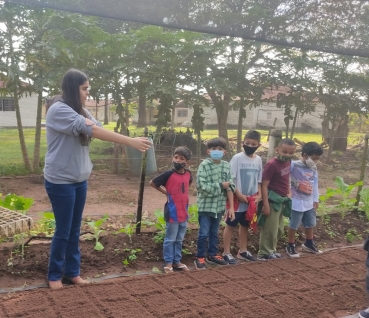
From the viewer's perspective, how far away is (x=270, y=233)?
154 inches

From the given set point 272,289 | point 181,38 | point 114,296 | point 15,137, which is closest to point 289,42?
point 272,289

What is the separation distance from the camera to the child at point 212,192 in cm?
350

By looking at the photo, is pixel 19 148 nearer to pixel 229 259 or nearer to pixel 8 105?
pixel 8 105

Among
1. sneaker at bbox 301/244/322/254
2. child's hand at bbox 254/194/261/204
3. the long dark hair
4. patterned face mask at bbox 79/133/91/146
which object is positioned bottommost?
sneaker at bbox 301/244/322/254

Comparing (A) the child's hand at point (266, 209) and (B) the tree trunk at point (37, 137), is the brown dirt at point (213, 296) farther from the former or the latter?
(B) the tree trunk at point (37, 137)

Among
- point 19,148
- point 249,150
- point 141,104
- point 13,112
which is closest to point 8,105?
point 13,112

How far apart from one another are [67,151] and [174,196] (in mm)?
1108

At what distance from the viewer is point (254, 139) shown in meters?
3.74

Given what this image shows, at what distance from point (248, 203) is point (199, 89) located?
455cm

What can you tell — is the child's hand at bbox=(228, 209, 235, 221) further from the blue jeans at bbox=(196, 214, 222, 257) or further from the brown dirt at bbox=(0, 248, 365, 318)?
the brown dirt at bbox=(0, 248, 365, 318)

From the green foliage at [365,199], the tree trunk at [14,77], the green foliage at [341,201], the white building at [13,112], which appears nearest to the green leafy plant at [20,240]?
the green foliage at [341,201]

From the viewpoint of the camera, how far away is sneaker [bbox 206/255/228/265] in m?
3.67

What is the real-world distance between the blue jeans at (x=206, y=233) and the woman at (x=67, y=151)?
4.01ft

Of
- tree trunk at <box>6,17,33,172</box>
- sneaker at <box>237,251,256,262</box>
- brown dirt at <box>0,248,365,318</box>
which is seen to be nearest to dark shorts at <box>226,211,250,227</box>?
sneaker at <box>237,251,256,262</box>
